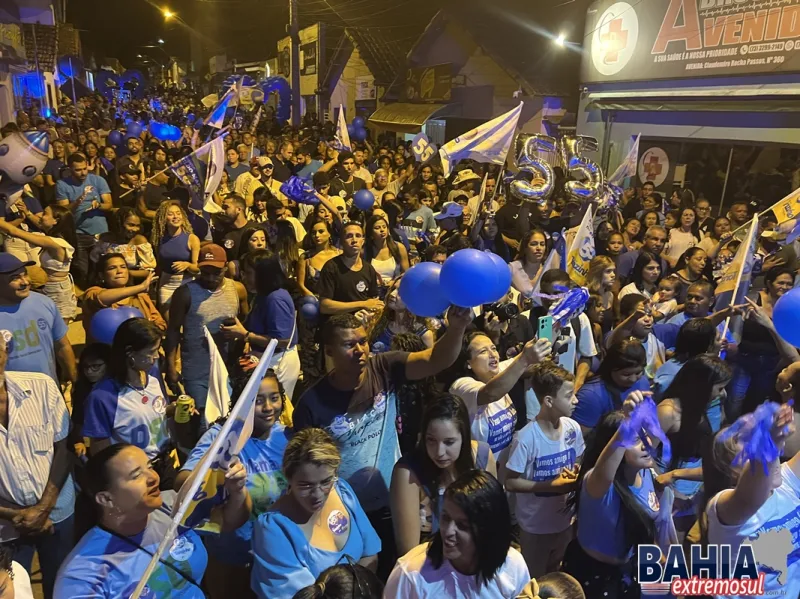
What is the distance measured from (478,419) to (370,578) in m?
1.31

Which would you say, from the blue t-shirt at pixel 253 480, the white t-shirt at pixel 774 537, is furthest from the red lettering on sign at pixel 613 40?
the blue t-shirt at pixel 253 480

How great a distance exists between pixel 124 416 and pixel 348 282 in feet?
7.36

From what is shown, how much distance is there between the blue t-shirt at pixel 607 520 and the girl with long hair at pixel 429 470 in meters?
0.57

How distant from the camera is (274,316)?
4180mm

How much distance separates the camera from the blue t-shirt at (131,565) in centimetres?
211

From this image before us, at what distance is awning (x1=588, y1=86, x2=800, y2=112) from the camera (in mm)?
10570

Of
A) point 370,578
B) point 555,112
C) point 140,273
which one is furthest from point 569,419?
point 555,112

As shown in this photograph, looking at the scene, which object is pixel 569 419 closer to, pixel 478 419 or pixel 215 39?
pixel 478 419

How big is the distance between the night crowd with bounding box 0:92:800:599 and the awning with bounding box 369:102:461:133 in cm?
1544

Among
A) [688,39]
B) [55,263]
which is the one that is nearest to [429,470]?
[55,263]

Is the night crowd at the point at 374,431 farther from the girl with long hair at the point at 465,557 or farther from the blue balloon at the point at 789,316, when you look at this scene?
the blue balloon at the point at 789,316

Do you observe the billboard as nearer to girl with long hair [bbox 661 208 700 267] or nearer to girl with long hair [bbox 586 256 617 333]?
girl with long hair [bbox 661 208 700 267]

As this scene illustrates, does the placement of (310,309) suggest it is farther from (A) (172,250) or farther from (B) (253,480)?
(B) (253,480)

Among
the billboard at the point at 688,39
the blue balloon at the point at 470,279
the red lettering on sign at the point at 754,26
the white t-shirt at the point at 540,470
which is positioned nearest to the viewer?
the white t-shirt at the point at 540,470
